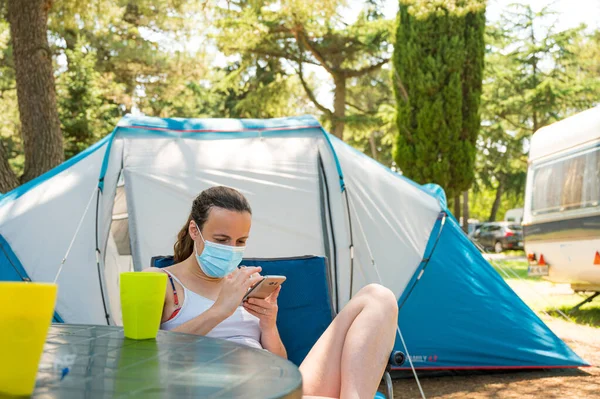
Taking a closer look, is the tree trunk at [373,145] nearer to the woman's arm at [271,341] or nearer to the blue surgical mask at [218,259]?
the blue surgical mask at [218,259]

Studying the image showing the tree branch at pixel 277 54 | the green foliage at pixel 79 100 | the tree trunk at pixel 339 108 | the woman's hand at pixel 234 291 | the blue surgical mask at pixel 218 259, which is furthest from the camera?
the tree trunk at pixel 339 108

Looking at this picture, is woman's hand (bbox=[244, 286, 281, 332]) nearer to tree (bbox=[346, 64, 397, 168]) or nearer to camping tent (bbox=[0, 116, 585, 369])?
camping tent (bbox=[0, 116, 585, 369])

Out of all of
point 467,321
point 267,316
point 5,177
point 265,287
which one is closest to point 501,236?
point 467,321

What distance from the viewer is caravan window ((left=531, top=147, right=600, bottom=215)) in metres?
6.77

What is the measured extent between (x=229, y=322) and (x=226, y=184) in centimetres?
208

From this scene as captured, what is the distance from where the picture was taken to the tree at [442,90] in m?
14.6

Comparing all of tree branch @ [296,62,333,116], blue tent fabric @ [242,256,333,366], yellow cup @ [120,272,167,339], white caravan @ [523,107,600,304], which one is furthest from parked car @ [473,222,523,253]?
yellow cup @ [120,272,167,339]

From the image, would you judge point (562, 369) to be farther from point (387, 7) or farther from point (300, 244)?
point (387, 7)

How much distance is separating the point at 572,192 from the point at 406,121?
8.17 meters

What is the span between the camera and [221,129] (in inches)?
184

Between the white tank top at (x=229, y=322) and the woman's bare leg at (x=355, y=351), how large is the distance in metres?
0.33

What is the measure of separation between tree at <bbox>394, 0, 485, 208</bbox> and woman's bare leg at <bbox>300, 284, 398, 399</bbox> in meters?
12.8

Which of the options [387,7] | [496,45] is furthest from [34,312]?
[496,45]

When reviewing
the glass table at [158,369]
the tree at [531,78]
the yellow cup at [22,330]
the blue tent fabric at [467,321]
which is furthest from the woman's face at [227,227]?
the tree at [531,78]
